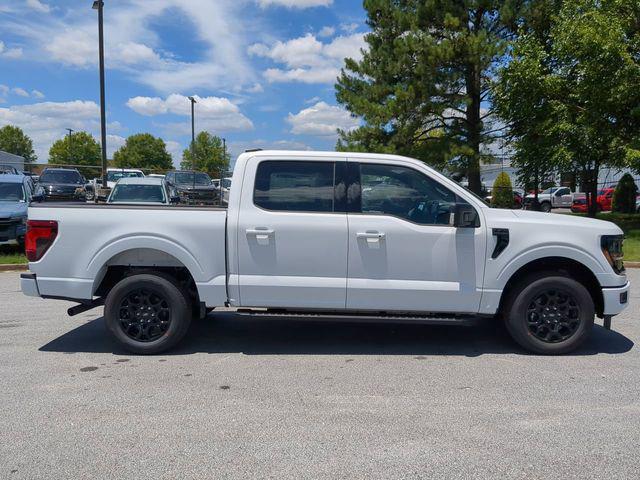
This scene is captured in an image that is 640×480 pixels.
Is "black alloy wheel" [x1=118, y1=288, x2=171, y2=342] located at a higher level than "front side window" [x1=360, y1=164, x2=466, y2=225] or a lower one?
lower

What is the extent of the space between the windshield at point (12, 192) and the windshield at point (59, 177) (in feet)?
31.9

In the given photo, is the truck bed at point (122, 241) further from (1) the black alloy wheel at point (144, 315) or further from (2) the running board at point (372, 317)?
(2) the running board at point (372, 317)

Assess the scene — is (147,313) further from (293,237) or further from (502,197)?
(502,197)

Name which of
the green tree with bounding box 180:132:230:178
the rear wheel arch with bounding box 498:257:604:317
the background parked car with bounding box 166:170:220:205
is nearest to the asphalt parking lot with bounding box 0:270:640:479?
the rear wheel arch with bounding box 498:257:604:317

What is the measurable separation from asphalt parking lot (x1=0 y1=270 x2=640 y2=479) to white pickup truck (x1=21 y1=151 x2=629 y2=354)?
462mm

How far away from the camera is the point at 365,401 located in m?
4.15

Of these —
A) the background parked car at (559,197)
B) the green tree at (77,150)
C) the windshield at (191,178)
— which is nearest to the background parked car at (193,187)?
the windshield at (191,178)

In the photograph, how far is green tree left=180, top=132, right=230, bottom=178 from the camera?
67.2m

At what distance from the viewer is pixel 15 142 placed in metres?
95.4

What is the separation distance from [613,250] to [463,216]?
160cm

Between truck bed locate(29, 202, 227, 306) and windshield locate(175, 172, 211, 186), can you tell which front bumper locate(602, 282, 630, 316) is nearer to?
truck bed locate(29, 202, 227, 306)

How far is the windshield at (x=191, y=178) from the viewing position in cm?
2441

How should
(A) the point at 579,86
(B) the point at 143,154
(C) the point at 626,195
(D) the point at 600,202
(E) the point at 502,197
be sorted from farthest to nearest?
1. (B) the point at 143,154
2. (D) the point at 600,202
3. (E) the point at 502,197
4. (C) the point at 626,195
5. (A) the point at 579,86

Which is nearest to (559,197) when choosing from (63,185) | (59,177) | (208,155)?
(63,185)
